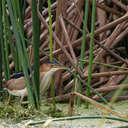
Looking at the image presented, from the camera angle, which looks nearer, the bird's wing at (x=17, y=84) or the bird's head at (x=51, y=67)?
the bird's wing at (x=17, y=84)

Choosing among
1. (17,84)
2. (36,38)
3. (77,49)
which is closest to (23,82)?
(17,84)

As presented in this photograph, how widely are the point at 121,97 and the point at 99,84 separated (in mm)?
261

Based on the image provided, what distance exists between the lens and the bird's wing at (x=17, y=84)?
1.73 meters

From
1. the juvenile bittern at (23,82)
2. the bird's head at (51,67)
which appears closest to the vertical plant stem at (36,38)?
the juvenile bittern at (23,82)

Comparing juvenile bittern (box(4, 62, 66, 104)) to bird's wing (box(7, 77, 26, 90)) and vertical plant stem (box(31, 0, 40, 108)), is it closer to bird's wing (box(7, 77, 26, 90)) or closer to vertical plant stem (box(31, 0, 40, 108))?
bird's wing (box(7, 77, 26, 90))

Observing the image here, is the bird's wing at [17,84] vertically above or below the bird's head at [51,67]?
below

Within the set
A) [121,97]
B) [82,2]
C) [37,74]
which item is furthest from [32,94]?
[82,2]

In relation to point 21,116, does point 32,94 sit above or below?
above

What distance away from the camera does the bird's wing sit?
5.66 ft

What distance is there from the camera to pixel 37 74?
1.49 m

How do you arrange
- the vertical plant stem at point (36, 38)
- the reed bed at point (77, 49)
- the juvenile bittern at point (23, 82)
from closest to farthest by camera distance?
1. the vertical plant stem at point (36, 38)
2. the juvenile bittern at point (23, 82)
3. the reed bed at point (77, 49)

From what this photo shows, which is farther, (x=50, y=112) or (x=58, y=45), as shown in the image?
(x=58, y=45)

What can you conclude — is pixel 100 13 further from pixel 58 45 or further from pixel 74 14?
pixel 58 45

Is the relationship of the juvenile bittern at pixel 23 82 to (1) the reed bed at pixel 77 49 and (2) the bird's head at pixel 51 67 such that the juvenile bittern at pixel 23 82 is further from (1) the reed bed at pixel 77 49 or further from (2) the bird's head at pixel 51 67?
(1) the reed bed at pixel 77 49
